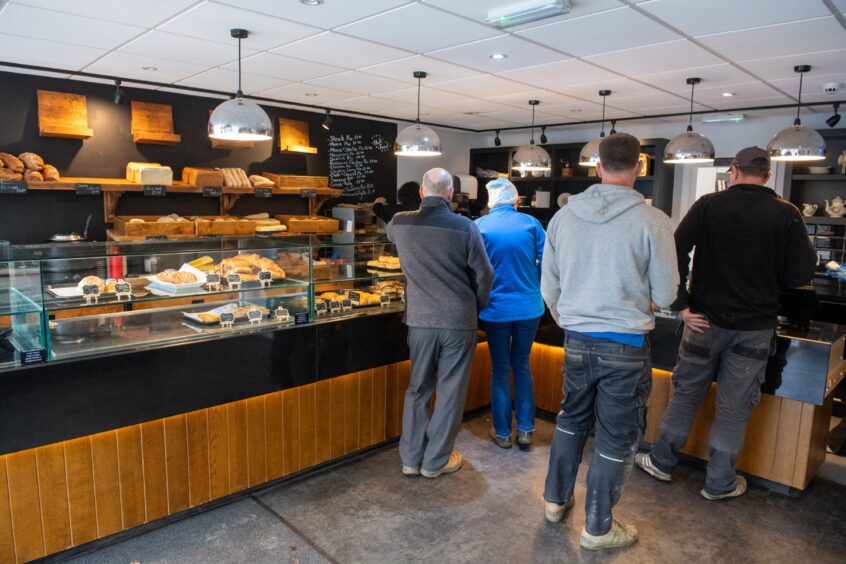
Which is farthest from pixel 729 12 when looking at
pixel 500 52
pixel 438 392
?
pixel 438 392

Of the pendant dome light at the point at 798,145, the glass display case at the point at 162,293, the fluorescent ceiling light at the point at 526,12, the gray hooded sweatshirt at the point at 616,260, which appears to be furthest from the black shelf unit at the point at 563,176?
the glass display case at the point at 162,293

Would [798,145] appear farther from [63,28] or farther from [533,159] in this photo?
[63,28]

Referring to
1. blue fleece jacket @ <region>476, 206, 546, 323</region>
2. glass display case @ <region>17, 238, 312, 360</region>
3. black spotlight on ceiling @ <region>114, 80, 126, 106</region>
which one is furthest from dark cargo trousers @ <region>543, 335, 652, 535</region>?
black spotlight on ceiling @ <region>114, 80, 126, 106</region>

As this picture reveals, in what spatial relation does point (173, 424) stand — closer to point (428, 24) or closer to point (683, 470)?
point (428, 24)

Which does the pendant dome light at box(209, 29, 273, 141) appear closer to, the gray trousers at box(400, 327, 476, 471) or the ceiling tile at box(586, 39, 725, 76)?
the gray trousers at box(400, 327, 476, 471)

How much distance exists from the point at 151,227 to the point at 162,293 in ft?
8.69

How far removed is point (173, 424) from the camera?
293 centimetres

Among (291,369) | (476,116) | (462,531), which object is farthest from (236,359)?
(476,116)

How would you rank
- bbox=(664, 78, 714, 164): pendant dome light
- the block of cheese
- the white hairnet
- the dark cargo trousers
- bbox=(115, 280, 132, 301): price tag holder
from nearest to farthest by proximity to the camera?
the dark cargo trousers
bbox=(115, 280, 132, 301): price tag holder
the white hairnet
bbox=(664, 78, 714, 164): pendant dome light
the block of cheese

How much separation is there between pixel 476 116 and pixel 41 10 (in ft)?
16.0

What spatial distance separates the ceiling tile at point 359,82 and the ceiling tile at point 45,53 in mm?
1722

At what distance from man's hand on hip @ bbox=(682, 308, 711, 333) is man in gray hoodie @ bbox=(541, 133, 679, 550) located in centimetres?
71

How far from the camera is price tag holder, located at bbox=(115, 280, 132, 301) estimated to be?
9.53ft

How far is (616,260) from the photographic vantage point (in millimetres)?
2555
